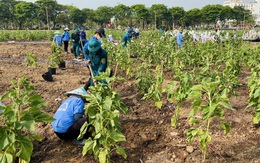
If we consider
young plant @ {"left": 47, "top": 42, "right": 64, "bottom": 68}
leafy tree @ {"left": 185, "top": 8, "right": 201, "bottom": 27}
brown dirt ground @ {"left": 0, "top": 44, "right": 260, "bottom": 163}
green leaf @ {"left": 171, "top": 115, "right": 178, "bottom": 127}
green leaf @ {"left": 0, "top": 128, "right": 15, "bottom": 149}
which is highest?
leafy tree @ {"left": 185, "top": 8, "right": 201, "bottom": 27}

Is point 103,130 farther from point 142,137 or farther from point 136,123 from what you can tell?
point 136,123

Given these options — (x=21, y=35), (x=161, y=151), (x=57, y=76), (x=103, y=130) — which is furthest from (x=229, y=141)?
(x=21, y=35)

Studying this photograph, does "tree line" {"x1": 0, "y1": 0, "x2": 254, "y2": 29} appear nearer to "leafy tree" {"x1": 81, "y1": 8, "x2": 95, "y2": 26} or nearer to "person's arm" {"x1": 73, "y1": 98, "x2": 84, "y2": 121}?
"leafy tree" {"x1": 81, "y1": 8, "x2": 95, "y2": 26}

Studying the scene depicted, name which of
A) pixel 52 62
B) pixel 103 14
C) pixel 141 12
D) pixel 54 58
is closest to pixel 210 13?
pixel 141 12

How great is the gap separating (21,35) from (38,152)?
21.6 meters

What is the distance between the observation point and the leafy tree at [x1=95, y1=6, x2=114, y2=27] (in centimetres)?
6394

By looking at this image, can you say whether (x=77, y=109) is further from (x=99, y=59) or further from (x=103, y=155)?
(x=99, y=59)

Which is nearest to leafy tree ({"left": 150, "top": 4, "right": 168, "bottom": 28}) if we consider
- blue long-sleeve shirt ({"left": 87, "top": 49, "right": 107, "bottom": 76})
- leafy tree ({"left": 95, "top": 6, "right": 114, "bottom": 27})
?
leafy tree ({"left": 95, "top": 6, "right": 114, "bottom": 27})

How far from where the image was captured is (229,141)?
397cm

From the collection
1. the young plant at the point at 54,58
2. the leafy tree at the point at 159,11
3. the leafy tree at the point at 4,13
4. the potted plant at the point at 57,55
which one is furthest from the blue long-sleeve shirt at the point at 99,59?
the leafy tree at the point at 159,11

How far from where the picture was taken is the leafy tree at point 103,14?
63938 mm

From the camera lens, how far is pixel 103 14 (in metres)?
63.7

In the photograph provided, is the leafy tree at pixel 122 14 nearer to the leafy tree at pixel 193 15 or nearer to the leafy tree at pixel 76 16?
the leafy tree at pixel 76 16

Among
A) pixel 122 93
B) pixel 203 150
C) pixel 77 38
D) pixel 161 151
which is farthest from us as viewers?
pixel 77 38
